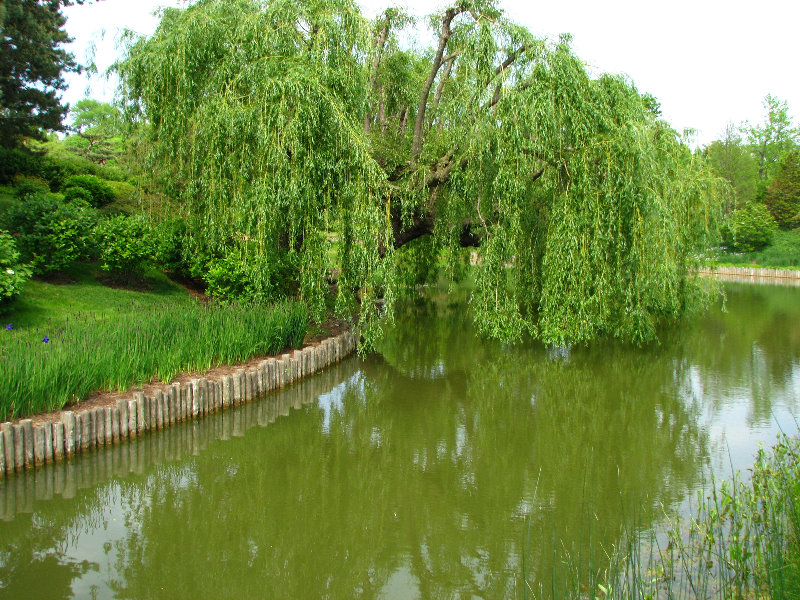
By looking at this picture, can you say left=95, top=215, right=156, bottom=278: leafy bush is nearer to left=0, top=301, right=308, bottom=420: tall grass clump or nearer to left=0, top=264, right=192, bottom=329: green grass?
left=0, top=264, right=192, bottom=329: green grass

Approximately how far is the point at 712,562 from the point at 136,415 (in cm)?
616

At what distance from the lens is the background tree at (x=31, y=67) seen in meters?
17.5

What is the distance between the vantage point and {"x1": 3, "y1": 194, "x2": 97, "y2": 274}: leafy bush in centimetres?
1177

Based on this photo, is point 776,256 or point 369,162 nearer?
point 369,162

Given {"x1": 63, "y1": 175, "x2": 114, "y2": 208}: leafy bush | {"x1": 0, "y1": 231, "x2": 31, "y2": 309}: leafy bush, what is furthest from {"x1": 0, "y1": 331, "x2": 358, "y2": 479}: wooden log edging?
{"x1": 63, "y1": 175, "x2": 114, "y2": 208}: leafy bush

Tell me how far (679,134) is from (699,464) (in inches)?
449

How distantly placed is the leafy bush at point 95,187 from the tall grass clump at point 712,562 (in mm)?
15668

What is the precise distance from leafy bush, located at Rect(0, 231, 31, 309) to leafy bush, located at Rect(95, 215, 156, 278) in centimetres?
192

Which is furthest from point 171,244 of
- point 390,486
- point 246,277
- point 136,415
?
point 390,486

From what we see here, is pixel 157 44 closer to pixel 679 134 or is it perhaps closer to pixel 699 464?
pixel 699 464

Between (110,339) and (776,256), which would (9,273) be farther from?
(776,256)

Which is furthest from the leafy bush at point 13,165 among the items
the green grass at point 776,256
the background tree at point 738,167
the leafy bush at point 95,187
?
the background tree at point 738,167

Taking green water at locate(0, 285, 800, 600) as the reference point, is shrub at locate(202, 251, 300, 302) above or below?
above

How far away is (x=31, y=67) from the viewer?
18.6 meters
